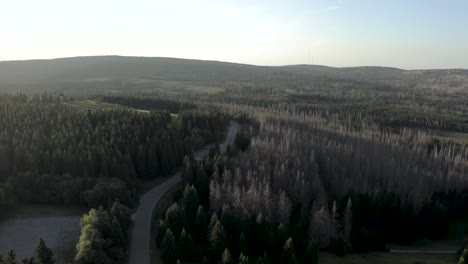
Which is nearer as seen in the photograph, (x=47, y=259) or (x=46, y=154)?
(x=47, y=259)

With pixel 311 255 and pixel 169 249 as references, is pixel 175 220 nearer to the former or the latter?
pixel 169 249

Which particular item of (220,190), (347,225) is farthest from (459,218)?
(220,190)

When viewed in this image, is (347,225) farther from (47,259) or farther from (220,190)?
(47,259)

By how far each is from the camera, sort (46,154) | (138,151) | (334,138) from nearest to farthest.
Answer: (46,154), (138,151), (334,138)

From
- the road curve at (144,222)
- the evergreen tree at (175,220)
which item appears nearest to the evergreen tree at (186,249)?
the evergreen tree at (175,220)

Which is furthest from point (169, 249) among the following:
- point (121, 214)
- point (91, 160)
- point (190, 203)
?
point (91, 160)

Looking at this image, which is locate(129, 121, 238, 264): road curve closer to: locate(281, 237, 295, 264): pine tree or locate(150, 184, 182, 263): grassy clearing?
locate(150, 184, 182, 263): grassy clearing

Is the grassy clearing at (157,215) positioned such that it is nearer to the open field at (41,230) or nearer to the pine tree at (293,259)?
the open field at (41,230)
